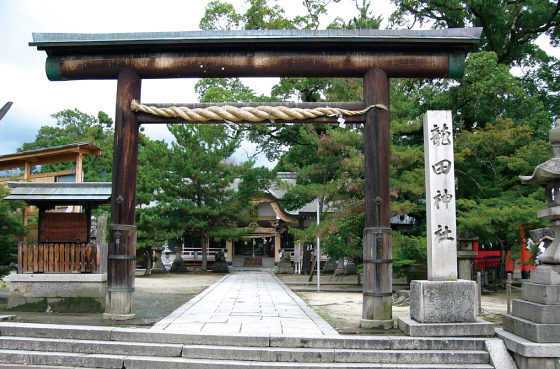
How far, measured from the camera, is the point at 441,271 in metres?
6.98

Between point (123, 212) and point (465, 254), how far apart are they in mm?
8489

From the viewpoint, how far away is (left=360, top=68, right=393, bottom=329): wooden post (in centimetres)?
739

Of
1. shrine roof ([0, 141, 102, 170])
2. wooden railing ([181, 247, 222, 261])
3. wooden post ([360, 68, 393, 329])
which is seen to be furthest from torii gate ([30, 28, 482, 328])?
wooden railing ([181, 247, 222, 261])

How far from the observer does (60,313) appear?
27.8 ft

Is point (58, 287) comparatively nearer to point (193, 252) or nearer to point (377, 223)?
point (377, 223)

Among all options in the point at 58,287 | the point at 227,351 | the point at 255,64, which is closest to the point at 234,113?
the point at 255,64

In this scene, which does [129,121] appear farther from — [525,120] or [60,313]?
[525,120]

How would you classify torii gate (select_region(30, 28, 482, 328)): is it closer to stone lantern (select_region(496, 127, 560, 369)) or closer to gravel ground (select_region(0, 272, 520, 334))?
gravel ground (select_region(0, 272, 520, 334))

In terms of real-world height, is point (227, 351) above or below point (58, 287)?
below

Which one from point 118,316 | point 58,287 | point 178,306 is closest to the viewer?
point 118,316

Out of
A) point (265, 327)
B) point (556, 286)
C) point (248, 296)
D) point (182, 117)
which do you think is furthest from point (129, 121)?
point (556, 286)

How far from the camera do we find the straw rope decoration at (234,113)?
7852mm

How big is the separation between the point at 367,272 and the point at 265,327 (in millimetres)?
1934

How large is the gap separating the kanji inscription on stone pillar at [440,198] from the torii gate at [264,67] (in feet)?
2.40
